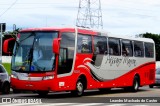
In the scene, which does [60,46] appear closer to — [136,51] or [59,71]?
[59,71]

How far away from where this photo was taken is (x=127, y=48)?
27.8 meters

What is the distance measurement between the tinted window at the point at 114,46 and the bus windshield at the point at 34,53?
5212 mm

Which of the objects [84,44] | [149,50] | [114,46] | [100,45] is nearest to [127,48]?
[114,46]

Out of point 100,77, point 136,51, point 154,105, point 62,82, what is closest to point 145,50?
point 136,51

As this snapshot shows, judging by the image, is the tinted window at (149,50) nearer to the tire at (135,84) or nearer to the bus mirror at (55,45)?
the tire at (135,84)

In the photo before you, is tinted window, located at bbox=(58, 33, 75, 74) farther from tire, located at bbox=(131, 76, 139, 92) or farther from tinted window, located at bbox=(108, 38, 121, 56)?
tire, located at bbox=(131, 76, 139, 92)

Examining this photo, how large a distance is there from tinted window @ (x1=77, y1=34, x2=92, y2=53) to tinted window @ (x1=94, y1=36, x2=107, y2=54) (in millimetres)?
554

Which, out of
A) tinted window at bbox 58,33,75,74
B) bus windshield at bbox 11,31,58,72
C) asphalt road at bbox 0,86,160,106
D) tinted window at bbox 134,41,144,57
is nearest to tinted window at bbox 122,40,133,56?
tinted window at bbox 134,41,144,57

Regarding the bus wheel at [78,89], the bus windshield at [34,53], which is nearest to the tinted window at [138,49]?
the bus wheel at [78,89]

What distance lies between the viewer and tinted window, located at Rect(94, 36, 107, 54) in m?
24.0

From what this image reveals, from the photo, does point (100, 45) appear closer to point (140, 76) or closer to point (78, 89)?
point (78, 89)

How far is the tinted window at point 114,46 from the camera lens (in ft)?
84.5

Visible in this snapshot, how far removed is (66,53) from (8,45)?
9.10 ft

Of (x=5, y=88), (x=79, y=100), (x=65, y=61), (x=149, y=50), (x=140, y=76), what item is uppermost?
(x=149, y=50)
